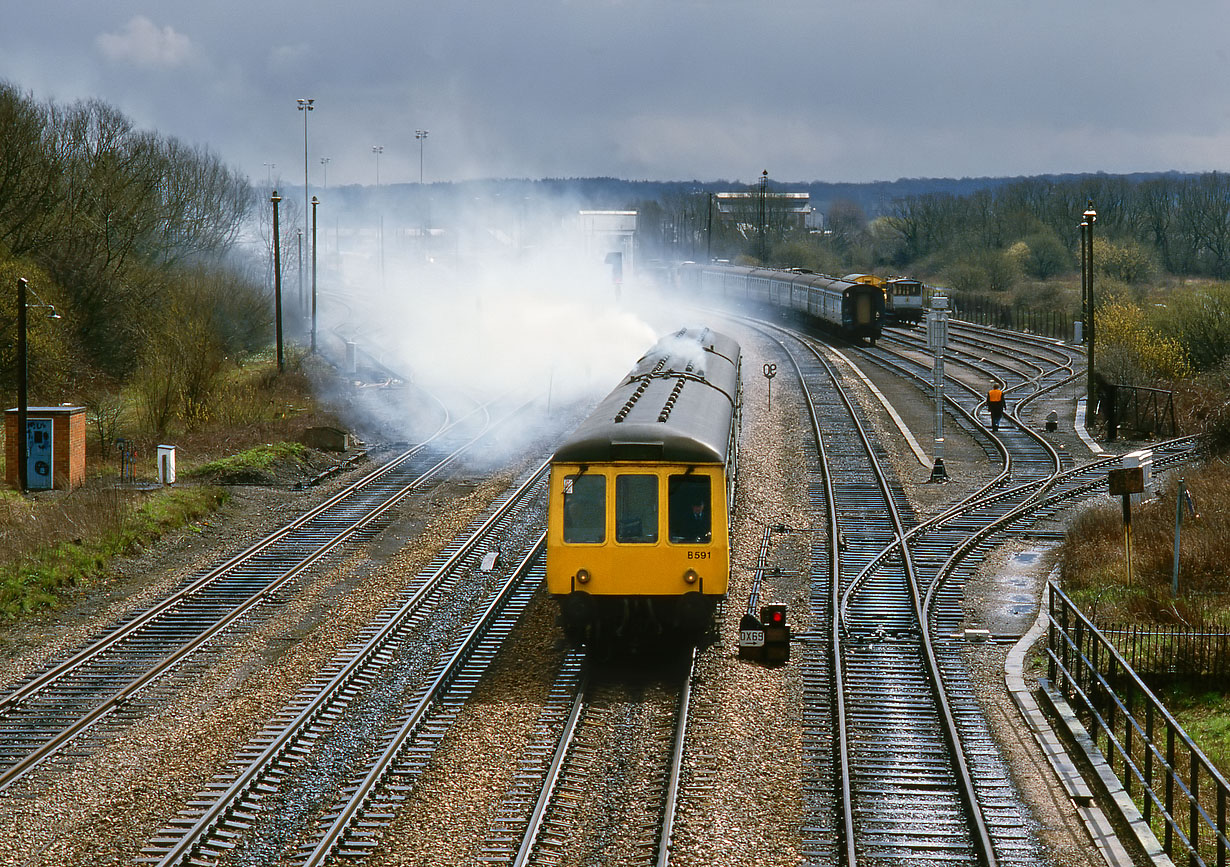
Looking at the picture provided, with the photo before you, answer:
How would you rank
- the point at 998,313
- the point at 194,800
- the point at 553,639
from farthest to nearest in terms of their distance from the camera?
the point at 998,313, the point at 553,639, the point at 194,800

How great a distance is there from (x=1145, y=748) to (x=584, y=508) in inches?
234

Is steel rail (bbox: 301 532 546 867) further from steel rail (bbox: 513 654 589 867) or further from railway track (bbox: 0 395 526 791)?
railway track (bbox: 0 395 526 791)

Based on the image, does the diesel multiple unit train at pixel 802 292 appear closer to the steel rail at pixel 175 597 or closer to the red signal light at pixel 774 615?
the steel rail at pixel 175 597

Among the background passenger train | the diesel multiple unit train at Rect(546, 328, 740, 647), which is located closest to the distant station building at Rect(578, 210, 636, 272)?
the background passenger train

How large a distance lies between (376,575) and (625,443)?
657cm

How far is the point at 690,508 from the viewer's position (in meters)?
13.6

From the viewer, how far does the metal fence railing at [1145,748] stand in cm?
911

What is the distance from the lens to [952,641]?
15.4 m

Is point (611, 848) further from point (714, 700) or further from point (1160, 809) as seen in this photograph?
point (1160, 809)

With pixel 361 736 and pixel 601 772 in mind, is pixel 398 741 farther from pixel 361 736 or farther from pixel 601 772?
pixel 601 772

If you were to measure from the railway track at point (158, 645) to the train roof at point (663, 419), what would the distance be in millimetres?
5212

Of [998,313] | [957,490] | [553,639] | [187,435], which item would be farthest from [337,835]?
[998,313]

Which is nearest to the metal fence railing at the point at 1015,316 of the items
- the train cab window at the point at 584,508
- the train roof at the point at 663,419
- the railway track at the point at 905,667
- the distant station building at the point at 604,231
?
the distant station building at the point at 604,231

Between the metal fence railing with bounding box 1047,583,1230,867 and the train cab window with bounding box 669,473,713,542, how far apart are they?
382 cm
